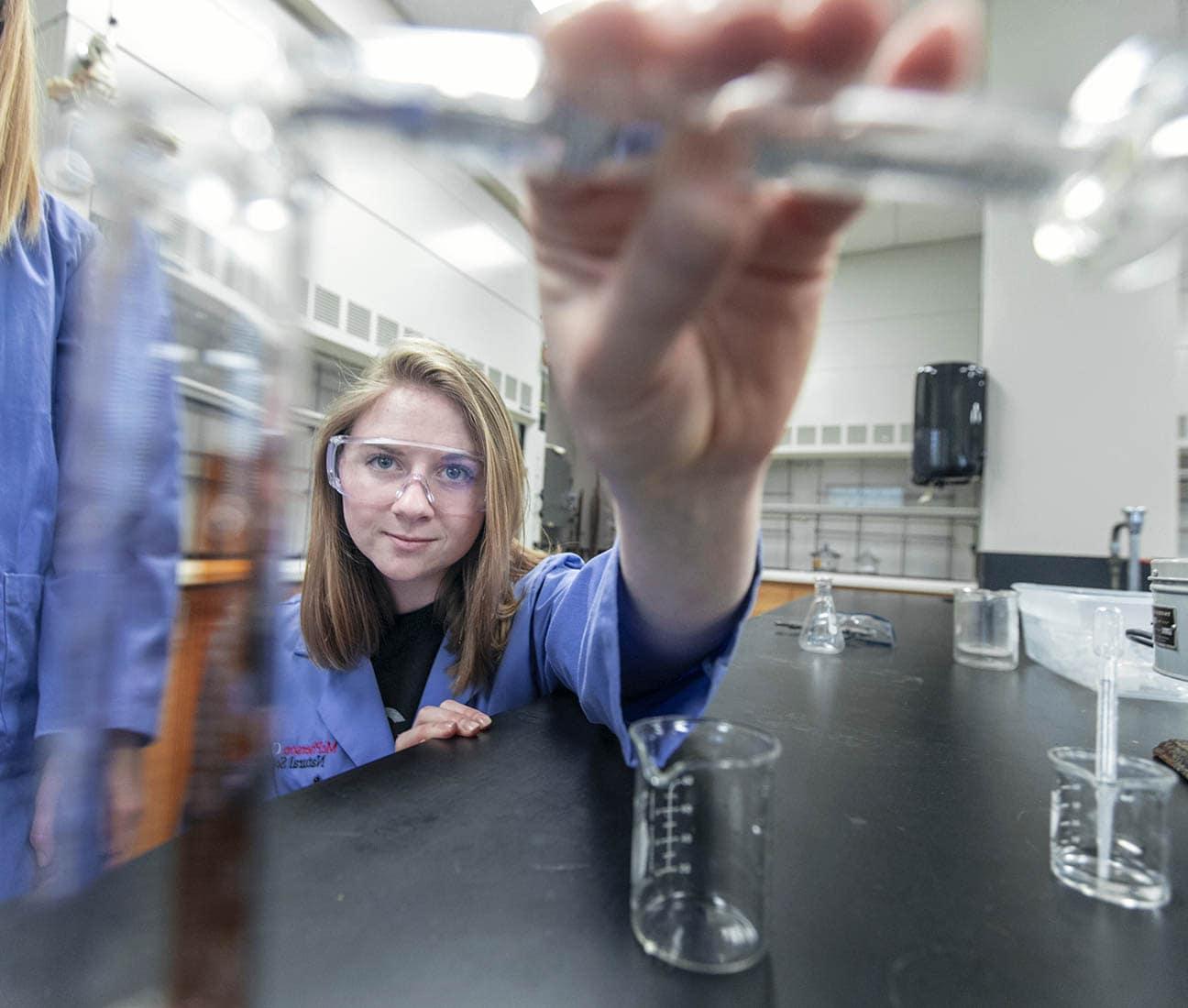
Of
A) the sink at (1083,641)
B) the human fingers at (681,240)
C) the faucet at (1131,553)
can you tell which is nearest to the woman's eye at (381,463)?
the human fingers at (681,240)

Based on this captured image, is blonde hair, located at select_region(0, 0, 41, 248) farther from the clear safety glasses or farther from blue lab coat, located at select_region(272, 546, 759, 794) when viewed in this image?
blue lab coat, located at select_region(272, 546, 759, 794)

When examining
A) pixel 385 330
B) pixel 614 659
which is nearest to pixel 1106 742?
pixel 614 659

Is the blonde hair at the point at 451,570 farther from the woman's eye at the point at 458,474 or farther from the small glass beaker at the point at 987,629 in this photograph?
the small glass beaker at the point at 987,629

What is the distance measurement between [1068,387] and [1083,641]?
5.79 feet

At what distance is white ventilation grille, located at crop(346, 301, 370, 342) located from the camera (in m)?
2.07

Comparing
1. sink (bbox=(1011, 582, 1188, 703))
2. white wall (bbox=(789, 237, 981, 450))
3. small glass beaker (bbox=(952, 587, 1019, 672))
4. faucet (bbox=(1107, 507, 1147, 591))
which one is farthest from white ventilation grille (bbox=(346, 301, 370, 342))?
white wall (bbox=(789, 237, 981, 450))

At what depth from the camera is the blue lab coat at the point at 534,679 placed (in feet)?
1.81

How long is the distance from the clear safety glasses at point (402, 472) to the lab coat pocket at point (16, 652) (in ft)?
1.12

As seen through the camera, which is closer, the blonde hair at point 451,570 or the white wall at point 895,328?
the blonde hair at point 451,570

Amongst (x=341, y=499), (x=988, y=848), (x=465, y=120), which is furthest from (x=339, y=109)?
(x=341, y=499)

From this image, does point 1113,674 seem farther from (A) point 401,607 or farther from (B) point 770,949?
(A) point 401,607

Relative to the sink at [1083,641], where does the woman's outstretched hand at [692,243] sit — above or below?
above

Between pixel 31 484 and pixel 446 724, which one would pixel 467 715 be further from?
pixel 31 484

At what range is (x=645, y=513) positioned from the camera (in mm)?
379
